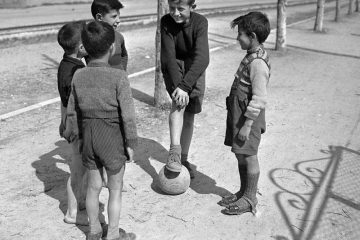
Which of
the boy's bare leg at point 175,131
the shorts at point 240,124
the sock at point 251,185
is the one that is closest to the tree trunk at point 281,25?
the boy's bare leg at point 175,131

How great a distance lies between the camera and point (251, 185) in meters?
4.26

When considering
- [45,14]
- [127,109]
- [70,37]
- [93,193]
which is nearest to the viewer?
[127,109]

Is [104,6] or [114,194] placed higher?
[104,6]

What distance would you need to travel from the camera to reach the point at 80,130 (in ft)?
11.8

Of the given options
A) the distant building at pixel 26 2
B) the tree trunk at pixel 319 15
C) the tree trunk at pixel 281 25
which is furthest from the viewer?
the distant building at pixel 26 2

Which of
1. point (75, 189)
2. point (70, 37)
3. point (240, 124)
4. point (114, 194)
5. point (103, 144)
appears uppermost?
point (70, 37)

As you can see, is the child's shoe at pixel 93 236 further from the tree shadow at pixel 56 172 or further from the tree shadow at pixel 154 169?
the tree shadow at pixel 154 169

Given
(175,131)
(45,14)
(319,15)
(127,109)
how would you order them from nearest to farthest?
(127,109) < (175,131) < (319,15) < (45,14)

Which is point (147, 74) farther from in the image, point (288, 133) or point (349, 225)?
point (349, 225)

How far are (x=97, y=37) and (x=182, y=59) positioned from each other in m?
1.63

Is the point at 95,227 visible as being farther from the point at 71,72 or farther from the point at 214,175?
the point at 214,175

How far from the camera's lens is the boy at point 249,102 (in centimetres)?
385

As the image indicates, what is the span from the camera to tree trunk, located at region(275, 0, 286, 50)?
1249 centimetres

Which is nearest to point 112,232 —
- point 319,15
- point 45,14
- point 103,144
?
point 103,144
